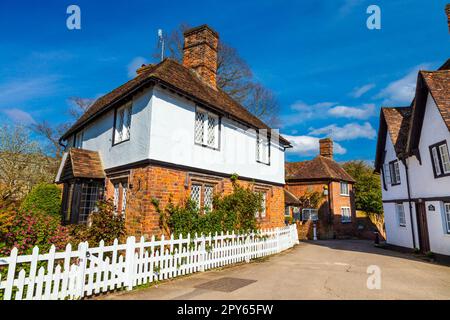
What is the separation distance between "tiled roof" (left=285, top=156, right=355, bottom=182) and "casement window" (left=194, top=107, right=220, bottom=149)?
60.8 ft

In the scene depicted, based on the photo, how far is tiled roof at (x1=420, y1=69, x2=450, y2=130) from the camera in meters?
11.6

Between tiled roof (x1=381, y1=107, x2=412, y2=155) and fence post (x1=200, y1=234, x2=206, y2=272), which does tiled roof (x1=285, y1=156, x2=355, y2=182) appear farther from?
fence post (x1=200, y1=234, x2=206, y2=272)

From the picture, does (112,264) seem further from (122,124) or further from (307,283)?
(122,124)

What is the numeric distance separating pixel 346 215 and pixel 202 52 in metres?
23.0

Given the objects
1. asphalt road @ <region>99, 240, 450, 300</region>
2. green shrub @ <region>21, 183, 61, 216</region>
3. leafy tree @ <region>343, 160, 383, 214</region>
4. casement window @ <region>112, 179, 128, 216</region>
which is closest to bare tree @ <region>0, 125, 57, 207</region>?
green shrub @ <region>21, 183, 61, 216</region>

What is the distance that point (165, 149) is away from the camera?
995cm

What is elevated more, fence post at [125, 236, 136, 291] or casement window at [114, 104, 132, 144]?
casement window at [114, 104, 132, 144]

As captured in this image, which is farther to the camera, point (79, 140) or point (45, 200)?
point (79, 140)

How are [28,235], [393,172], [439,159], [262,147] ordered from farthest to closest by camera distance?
[393,172] → [262,147] → [439,159] → [28,235]

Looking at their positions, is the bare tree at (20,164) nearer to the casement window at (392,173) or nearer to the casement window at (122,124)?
the casement window at (122,124)

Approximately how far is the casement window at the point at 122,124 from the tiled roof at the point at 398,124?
14.6 metres

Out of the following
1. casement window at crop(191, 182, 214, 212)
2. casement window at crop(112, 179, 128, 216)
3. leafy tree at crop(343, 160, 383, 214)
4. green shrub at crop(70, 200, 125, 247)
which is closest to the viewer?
green shrub at crop(70, 200, 125, 247)

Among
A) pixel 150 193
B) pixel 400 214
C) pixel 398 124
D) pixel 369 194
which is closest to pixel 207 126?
pixel 150 193
